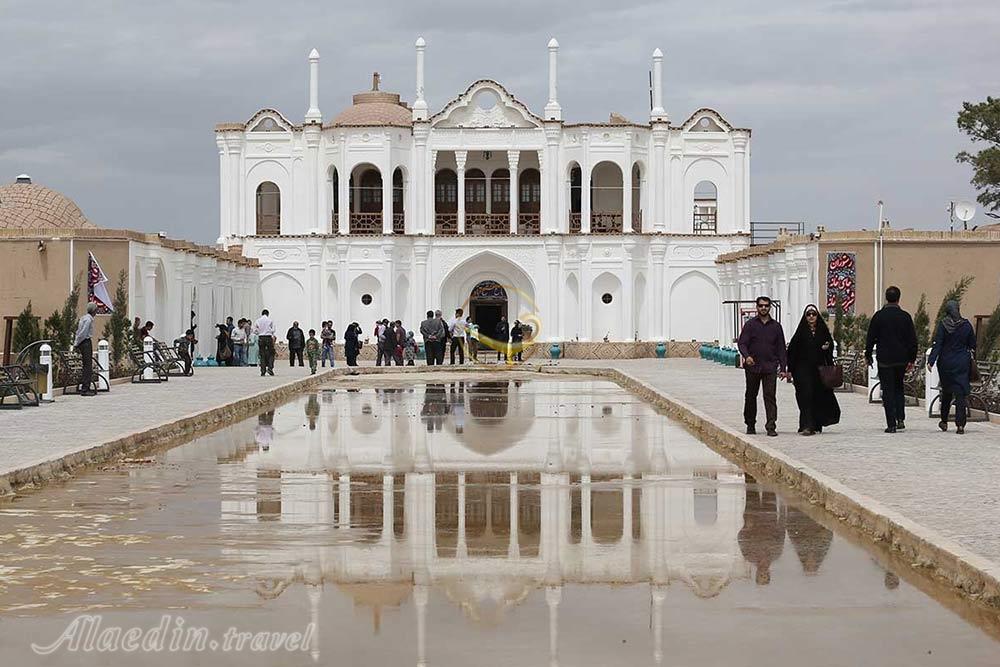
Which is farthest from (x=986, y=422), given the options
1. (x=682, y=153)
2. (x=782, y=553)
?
(x=682, y=153)

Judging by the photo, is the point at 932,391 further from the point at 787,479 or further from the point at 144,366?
the point at 144,366

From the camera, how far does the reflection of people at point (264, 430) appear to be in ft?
60.7

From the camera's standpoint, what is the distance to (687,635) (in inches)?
293

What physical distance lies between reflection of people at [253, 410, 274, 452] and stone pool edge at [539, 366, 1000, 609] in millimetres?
5148

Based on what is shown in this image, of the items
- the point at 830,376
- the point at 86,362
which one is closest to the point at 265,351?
the point at 86,362

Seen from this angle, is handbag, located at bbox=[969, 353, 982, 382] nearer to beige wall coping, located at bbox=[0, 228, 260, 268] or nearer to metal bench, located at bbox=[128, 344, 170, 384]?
metal bench, located at bbox=[128, 344, 170, 384]

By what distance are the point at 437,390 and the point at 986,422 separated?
14627mm

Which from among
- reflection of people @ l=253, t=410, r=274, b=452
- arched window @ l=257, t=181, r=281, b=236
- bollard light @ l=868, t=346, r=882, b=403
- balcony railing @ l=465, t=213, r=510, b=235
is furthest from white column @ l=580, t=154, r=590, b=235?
reflection of people @ l=253, t=410, r=274, b=452

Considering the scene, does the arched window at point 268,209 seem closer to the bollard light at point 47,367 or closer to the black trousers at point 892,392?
the bollard light at point 47,367

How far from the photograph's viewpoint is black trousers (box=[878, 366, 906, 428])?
722 inches

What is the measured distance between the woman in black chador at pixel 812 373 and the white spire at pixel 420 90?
4245 centimetres

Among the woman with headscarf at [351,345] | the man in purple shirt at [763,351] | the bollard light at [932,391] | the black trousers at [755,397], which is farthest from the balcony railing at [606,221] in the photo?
the black trousers at [755,397]

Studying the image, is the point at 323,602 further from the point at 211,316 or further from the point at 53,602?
the point at 211,316

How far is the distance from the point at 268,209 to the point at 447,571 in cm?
5495
